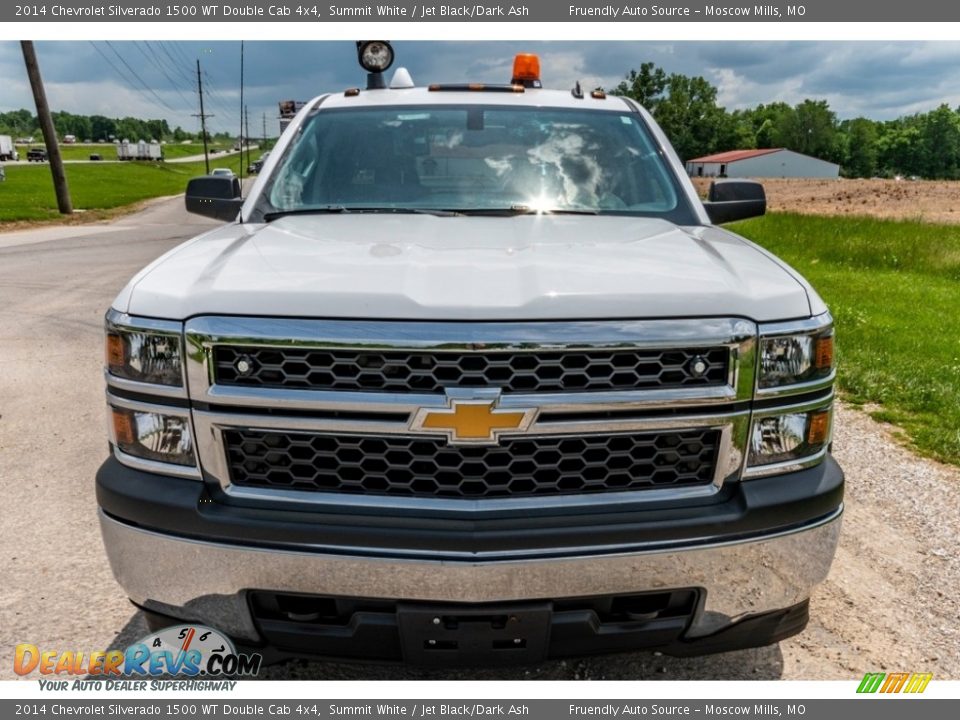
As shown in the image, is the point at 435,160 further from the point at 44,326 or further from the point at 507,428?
the point at 44,326

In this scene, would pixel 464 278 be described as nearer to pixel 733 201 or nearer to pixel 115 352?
pixel 115 352

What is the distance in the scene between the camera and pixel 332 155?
363 cm

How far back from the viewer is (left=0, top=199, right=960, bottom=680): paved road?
9.25ft

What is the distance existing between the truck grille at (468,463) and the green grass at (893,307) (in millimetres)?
3569

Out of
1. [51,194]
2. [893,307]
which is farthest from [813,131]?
[893,307]

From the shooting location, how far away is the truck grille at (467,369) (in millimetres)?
2061

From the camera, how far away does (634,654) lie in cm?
285

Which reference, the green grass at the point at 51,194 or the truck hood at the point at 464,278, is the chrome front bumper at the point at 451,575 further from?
the green grass at the point at 51,194

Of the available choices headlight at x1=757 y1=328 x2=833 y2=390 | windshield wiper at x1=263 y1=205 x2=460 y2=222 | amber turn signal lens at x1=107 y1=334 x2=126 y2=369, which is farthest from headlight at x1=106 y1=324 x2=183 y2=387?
headlight at x1=757 y1=328 x2=833 y2=390

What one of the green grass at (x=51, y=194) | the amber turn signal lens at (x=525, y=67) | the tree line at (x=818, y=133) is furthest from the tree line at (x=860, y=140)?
the amber turn signal lens at (x=525, y=67)

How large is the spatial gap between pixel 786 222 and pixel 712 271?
56.2 feet

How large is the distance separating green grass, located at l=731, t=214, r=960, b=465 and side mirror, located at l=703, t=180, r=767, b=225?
225 centimetres

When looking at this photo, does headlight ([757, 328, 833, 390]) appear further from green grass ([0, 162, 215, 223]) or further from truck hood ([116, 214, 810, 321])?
green grass ([0, 162, 215, 223])

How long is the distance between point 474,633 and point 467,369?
2.32ft
